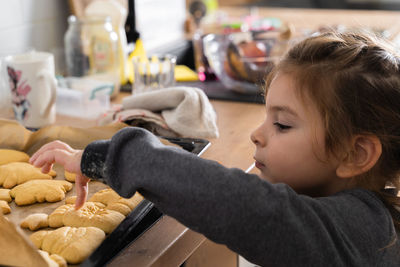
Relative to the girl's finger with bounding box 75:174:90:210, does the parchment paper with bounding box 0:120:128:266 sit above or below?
below

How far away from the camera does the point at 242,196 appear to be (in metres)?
0.68

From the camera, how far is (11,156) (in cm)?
103

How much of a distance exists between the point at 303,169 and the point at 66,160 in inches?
14.9

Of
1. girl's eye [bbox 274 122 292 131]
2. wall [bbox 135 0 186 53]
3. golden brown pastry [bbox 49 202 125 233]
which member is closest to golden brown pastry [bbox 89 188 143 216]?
golden brown pastry [bbox 49 202 125 233]

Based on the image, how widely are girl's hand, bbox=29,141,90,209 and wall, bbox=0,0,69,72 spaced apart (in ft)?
2.50

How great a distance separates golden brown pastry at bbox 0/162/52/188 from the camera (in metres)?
0.94

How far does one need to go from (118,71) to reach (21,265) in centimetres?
93

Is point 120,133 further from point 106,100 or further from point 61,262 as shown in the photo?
point 106,100

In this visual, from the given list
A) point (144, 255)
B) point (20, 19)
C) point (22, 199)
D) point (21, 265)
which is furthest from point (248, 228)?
point (20, 19)

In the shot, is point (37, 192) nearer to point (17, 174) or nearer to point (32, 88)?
point (17, 174)

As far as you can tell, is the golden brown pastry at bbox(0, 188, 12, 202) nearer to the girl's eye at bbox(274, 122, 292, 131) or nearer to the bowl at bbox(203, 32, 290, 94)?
the girl's eye at bbox(274, 122, 292, 131)

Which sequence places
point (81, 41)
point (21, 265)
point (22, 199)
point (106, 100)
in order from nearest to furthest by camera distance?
1. point (21, 265)
2. point (22, 199)
3. point (106, 100)
4. point (81, 41)

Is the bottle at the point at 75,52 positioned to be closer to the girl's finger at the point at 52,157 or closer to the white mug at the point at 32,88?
the white mug at the point at 32,88

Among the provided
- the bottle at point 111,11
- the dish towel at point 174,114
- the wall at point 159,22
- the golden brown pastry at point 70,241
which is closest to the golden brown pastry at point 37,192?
the golden brown pastry at point 70,241
